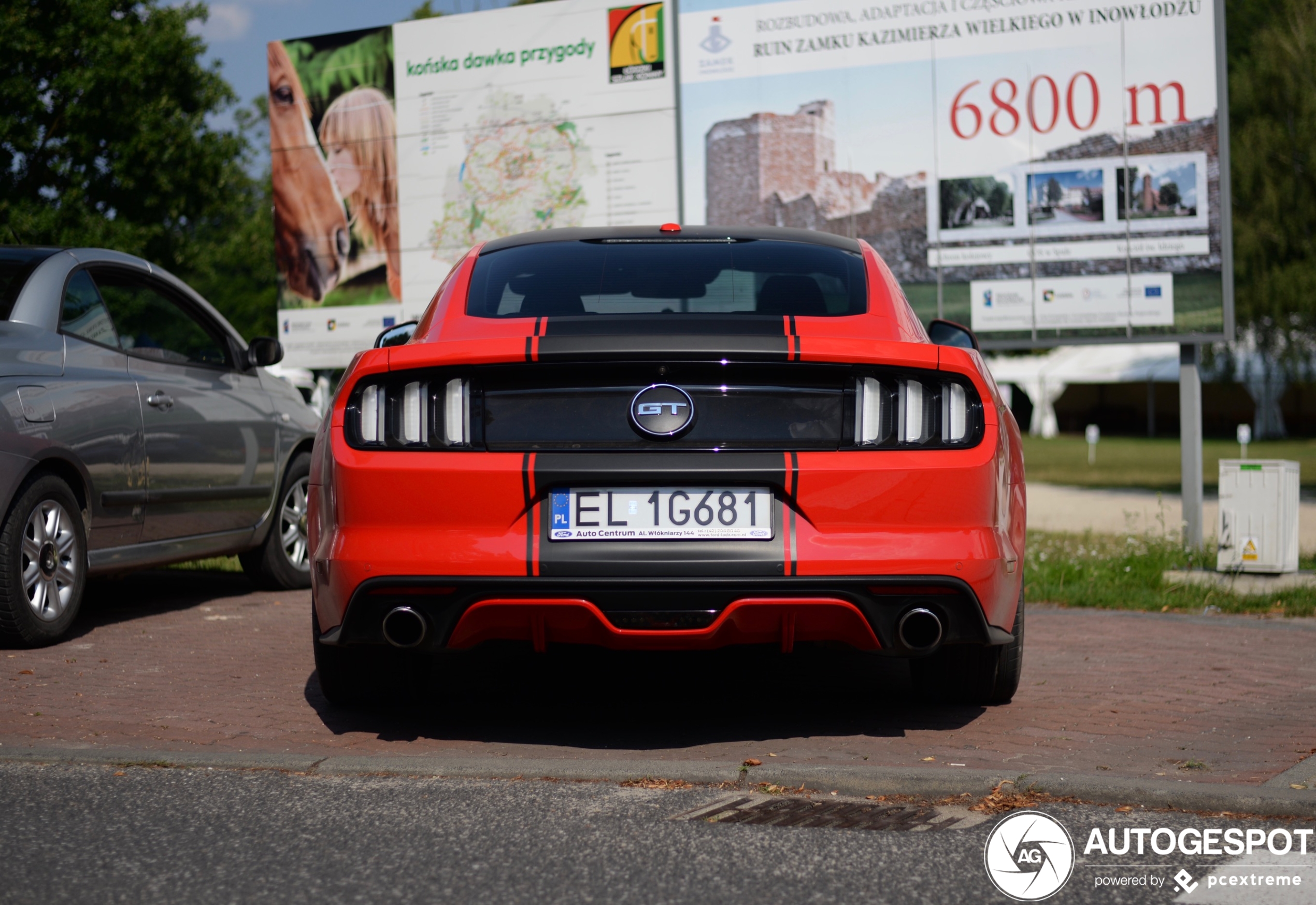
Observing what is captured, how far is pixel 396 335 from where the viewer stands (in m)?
4.57

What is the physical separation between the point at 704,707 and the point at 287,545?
3.89 meters

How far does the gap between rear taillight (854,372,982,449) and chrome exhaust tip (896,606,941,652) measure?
459mm

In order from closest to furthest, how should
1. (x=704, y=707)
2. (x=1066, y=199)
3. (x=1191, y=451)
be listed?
(x=704, y=707) → (x=1191, y=451) → (x=1066, y=199)

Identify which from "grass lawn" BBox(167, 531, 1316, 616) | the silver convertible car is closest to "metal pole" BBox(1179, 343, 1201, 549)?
"grass lawn" BBox(167, 531, 1316, 616)

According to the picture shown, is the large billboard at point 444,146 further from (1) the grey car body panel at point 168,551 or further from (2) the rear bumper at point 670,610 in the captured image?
(2) the rear bumper at point 670,610

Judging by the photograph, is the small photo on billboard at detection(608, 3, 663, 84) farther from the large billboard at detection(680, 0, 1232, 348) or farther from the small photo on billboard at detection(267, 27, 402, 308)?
the small photo on billboard at detection(267, 27, 402, 308)

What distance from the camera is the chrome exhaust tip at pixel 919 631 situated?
3.69 metres

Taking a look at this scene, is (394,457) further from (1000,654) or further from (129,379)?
(129,379)

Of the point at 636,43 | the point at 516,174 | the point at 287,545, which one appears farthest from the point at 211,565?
the point at 636,43

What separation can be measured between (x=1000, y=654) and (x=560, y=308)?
1.79m

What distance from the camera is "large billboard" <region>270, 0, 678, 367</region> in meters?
12.8

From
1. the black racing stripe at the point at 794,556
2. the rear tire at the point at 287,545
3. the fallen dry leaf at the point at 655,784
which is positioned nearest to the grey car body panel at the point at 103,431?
the rear tire at the point at 287,545

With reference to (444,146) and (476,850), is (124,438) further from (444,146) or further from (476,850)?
(444,146)

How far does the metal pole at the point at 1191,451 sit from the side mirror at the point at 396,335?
7.22 m
